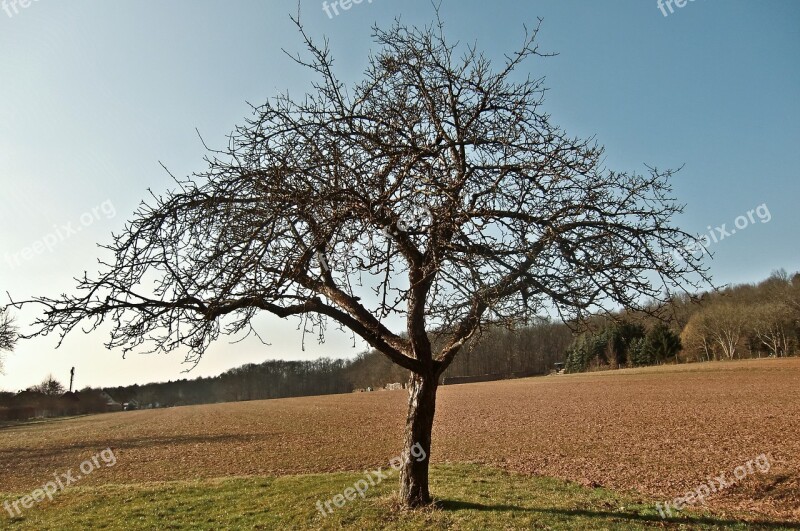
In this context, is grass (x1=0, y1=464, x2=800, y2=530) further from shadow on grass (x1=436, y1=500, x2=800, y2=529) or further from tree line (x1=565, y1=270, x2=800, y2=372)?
tree line (x1=565, y1=270, x2=800, y2=372)

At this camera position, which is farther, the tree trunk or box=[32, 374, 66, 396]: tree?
box=[32, 374, 66, 396]: tree

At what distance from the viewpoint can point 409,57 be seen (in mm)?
7484

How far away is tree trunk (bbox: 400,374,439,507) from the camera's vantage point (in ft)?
27.2

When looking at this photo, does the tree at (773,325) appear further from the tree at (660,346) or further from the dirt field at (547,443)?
the dirt field at (547,443)

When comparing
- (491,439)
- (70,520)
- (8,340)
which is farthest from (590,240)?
(8,340)

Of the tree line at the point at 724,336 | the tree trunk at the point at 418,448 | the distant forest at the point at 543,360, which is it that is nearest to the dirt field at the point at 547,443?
the tree trunk at the point at 418,448

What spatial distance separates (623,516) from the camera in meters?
8.19

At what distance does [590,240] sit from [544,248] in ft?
4.50
